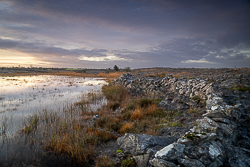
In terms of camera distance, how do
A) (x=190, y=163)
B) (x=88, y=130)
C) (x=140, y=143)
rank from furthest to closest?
1. (x=88, y=130)
2. (x=140, y=143)
3. (x=190, y=163)

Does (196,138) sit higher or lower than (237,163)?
higher

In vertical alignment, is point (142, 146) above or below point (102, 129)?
above

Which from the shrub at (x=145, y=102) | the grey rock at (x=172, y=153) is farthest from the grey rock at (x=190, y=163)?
the shrub at (x=145, y=102)

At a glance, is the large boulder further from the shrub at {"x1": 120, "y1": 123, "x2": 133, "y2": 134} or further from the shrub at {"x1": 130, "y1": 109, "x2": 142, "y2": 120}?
the shrub at {"x1": 130, "y1": 109, "x2": 142, "y2": 120}

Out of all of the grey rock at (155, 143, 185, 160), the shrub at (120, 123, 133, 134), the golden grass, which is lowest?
the shrub at (120, 123, 133, 134)

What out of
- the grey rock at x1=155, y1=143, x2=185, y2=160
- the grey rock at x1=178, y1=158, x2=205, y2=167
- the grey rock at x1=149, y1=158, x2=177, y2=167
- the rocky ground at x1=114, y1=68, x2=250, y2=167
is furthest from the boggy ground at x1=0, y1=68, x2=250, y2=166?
the grey rock at x1=178, y1=158, x2=205, y2=167

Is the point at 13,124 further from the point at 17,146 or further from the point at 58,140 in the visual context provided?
the point at 58,140

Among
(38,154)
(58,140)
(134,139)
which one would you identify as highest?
(134,139)

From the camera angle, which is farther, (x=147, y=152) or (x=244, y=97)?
(x=244, y=97)

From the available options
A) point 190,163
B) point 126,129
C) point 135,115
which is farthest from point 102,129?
point 190,163

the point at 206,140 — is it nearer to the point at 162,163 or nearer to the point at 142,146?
the point at 162,163

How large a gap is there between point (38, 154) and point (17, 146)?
130cm

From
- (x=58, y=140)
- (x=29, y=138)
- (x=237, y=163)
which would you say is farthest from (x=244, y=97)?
(x=29, y=138)

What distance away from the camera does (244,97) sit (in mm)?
7906
